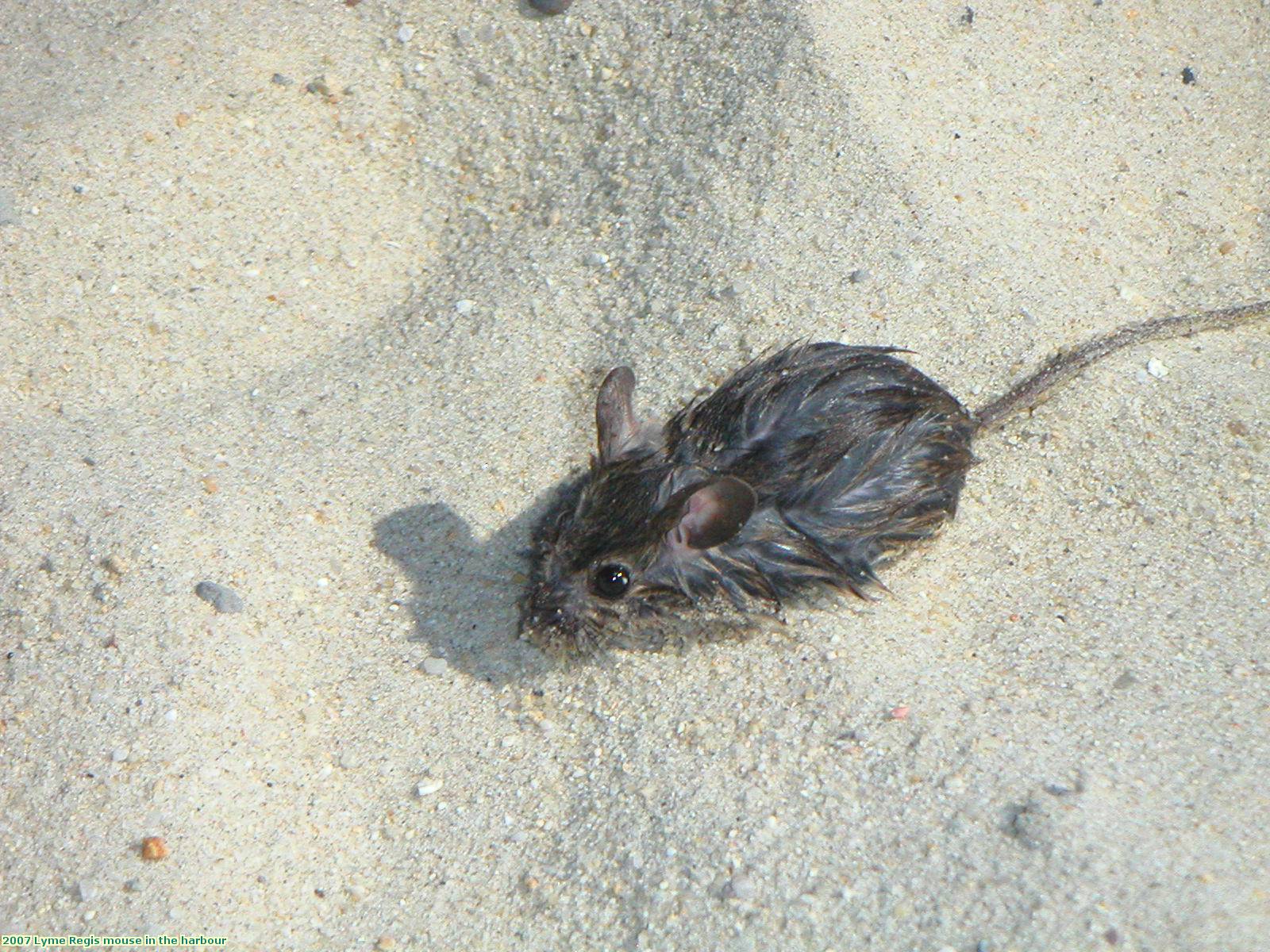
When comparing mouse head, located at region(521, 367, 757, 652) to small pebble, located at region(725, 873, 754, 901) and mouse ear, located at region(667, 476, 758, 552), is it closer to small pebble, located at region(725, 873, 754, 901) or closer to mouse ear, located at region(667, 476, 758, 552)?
mouse ear, located at region(667, 476, 758, 552)

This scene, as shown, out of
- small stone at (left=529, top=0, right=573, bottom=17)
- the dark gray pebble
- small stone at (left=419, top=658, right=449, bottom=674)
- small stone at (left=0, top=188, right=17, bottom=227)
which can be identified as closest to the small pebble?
small stone at (left=419, top=658, right=449, bottom=674)

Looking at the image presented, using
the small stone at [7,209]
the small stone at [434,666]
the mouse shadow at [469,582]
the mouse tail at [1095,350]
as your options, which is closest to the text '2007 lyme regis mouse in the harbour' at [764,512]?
the mouse shadow at [469,582]

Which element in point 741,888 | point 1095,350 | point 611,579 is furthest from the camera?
point 1095,350

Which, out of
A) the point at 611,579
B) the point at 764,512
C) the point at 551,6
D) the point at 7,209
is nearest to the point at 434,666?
the point at 611,579

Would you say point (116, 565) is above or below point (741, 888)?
below

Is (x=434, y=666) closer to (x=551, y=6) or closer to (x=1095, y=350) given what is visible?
(x=1095, y=350)

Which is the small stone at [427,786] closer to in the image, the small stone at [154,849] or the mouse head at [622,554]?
the mouse head at [622,554]

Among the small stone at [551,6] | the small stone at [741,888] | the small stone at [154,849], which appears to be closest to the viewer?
the small stone at [741,888]
